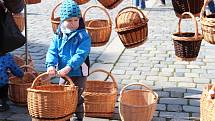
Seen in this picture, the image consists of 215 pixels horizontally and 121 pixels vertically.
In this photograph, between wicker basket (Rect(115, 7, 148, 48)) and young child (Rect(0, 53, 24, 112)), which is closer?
wicker basket (Rect(115, 7, 148, 48))

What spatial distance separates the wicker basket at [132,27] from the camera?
450cm

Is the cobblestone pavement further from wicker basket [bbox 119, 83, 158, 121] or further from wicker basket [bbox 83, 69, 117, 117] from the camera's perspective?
wicker basket [bbox 119, 83, 158, 121]

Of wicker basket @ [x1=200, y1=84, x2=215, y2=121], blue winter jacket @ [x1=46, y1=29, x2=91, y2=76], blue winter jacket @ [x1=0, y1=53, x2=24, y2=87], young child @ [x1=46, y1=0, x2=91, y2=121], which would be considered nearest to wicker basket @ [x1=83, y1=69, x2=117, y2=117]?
young child @ [x1=46, y1=0, x2=91, y2=121]

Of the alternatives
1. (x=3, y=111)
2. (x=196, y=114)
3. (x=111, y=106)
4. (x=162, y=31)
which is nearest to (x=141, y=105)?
(x=111, y=106)

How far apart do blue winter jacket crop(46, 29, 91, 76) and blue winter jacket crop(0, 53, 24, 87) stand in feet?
3.13

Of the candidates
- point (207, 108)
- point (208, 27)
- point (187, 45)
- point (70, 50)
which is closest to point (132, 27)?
point (187, 45)

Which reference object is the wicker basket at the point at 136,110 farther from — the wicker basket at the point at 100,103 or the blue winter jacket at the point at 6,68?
the blue winter jacket at the point at 6,68

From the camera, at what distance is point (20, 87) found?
503cm

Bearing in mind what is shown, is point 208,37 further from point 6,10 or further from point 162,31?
point 162,31

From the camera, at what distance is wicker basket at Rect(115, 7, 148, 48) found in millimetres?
4500

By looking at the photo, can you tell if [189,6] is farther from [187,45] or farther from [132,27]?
[132,27]

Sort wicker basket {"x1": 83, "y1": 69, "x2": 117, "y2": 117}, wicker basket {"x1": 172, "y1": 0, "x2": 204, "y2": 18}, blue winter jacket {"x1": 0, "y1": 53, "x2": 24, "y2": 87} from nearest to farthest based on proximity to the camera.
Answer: wicker basket {"x1": 172, "y1": 0, "x2": 204, "y2": 18}
wicker basket {"x1": 83, "y1": 69, "x2": 117, "y2": 117}
blue winter jacket {"x1": 0, "y1": 53, "x2": 24, "y2": 87}

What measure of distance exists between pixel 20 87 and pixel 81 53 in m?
1.23

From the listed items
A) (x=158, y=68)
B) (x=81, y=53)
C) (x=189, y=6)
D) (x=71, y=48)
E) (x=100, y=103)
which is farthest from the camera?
(x=158, y=68)
